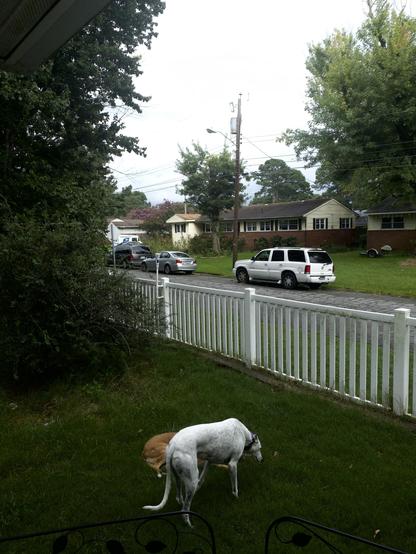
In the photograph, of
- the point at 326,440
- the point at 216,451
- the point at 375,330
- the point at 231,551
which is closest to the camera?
the point at 231,551

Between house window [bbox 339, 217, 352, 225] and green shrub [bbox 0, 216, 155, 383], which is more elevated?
house window [bbox 339, 217, 352, 225]

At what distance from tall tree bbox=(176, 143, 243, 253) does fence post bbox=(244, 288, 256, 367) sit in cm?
3466

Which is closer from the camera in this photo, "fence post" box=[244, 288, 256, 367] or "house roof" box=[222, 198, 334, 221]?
"fence post" box=[244, 288, 256, 367]

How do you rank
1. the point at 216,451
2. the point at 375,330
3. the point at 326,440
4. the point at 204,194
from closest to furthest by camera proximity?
the point at 216,451
the point at 326,440
the point at 375,330
the point at 204,194

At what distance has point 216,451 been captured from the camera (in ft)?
9.29

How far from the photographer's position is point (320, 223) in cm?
4075

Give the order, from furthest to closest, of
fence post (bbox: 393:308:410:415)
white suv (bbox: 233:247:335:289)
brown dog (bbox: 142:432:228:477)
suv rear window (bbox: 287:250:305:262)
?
suv rear window (bbox: 287:250:305:262) → white suv (bbox: 233:247:335:289) → fence post (bbox: 393:308:410:415) → brown dog (bbox: 142:432:228:477)

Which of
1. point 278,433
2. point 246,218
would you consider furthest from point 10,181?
point 246,218

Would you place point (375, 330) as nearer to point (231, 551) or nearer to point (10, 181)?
point (231, 551)

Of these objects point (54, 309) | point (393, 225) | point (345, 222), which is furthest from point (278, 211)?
point (54, 309)

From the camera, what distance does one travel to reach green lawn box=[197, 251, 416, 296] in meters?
17.8

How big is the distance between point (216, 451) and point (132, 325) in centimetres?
328

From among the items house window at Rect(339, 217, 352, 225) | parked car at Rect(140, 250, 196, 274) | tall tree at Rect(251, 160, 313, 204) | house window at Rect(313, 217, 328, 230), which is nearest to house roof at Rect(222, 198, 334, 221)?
house window at Rect(313, 217, 328, 230)

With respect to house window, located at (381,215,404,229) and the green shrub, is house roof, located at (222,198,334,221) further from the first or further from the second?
the green shrub
